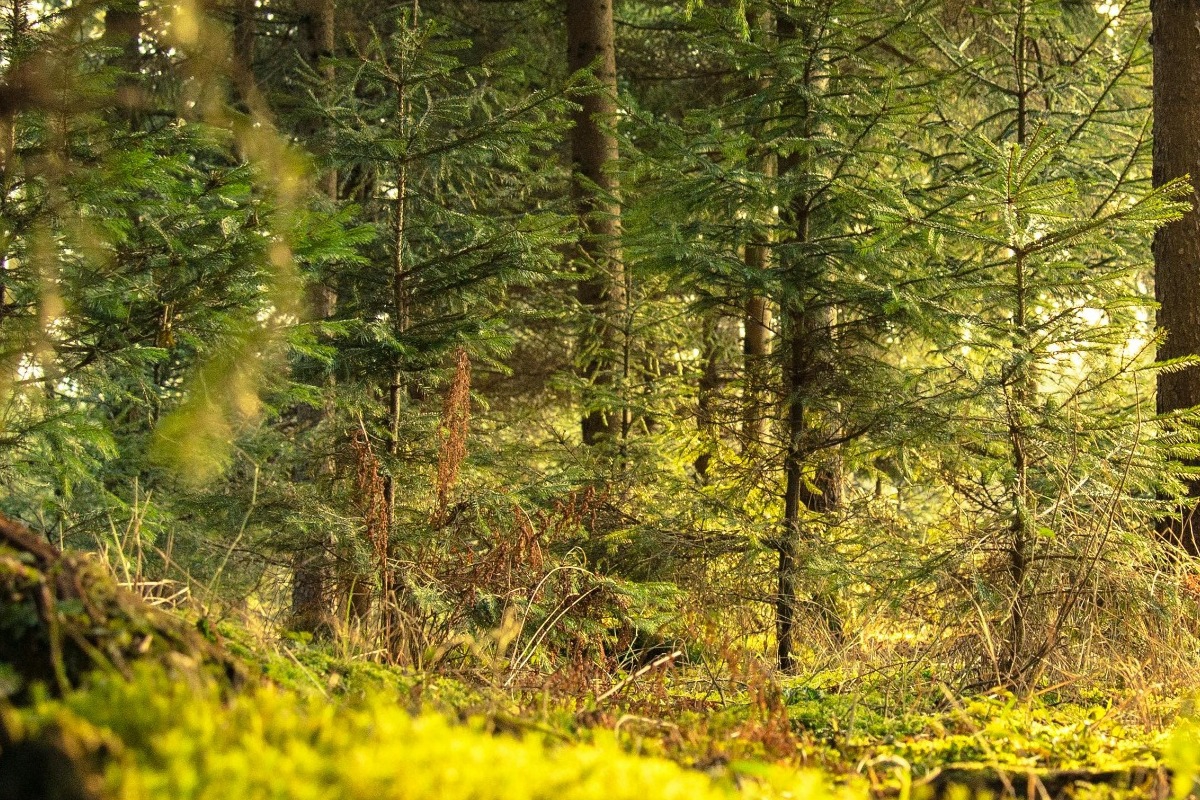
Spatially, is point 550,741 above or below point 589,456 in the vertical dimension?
below

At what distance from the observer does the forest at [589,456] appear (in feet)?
6.79

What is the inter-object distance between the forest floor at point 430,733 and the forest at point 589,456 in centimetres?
1

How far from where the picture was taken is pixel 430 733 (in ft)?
5.74

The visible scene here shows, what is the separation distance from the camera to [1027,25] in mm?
7547

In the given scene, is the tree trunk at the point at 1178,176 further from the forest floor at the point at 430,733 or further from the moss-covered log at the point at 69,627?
the moss-covered log at the point at 69,627

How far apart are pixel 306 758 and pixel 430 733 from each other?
0.92 ft

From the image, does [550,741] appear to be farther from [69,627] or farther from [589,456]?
[589,456]

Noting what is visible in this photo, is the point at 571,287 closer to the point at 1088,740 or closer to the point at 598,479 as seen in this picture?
the point at 598,479

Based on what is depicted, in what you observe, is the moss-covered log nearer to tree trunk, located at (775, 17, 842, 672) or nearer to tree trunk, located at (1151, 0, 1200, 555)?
tree trunk, located at (775, 17, 842, 672)

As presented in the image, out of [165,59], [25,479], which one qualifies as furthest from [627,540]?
[165,59]

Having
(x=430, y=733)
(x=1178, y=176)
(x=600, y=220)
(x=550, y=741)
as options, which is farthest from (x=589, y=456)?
(x=430, y=733)

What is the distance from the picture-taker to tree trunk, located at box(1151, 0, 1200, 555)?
6.89 m

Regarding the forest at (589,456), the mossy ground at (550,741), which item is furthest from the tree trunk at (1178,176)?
the mossy ground at (550,741)

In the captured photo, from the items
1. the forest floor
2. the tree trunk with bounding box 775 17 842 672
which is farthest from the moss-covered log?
the tree trunk with bounding box 775 17 842 672
